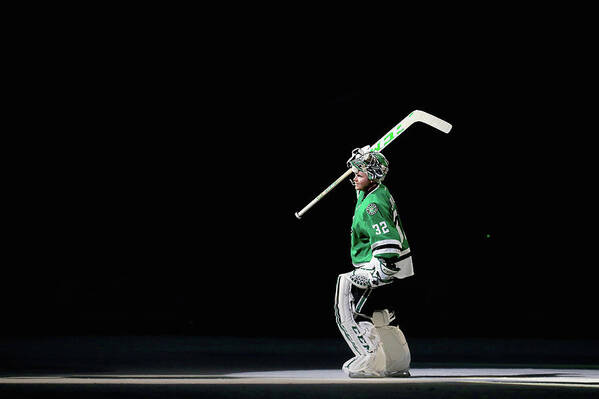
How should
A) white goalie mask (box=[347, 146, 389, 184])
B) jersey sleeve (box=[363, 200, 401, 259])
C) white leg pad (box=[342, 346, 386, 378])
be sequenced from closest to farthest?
jersey sleeve (box=[363, 200, 401, 259])
white leg pad (box=[342, 346, 386, 378])
white goalie mask (box=[347, 146, 389, 184])

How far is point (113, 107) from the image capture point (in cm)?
2256

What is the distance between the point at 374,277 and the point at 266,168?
31.5ft

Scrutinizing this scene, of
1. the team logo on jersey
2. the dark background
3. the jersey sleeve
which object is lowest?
the jersey sleeve

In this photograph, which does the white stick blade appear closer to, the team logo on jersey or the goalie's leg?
the team logo on jersey

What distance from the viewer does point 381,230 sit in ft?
42.5

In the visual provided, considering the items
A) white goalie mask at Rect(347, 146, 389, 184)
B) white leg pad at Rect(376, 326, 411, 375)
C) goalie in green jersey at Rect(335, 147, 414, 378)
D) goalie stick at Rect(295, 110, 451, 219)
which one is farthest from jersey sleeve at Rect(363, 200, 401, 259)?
white leg pad at Rect(376, 326, 411, 375)

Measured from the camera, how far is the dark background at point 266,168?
21.2 m

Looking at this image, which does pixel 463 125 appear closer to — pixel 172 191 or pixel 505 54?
pixel 505 54

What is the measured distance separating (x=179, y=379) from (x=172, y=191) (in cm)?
922

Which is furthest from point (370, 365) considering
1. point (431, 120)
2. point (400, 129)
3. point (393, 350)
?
point (431, 120)

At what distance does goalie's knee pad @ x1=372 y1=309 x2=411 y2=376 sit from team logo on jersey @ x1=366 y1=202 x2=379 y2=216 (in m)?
0.96

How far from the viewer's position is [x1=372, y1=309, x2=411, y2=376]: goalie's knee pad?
13.1 meters

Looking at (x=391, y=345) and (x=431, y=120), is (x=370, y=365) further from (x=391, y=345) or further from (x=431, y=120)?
(x=431, y=120)

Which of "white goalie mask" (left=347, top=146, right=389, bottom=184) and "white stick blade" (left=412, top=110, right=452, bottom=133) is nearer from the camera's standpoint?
"white goalie mask" (left=347, top=146, right=389, bottom=184)
